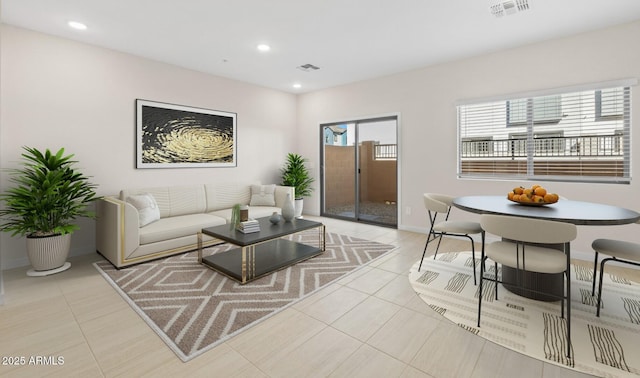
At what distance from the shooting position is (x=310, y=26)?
11.2ft

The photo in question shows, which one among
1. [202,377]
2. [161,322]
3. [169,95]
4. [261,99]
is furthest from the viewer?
[261,99]

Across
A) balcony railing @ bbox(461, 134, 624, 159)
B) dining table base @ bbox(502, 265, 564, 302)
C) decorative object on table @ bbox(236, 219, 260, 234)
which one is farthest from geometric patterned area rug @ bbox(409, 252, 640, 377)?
decorative object on table @ bbox(236, 219, 260, 234)

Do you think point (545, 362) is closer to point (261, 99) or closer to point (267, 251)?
point (267, 251)

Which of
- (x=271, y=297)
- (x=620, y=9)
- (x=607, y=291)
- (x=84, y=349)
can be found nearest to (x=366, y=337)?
(x=271, y=297)

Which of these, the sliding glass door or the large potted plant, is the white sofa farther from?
the sliding glass door

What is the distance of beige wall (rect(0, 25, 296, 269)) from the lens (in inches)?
132

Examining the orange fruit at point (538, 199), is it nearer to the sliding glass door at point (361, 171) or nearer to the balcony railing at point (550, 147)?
the balcony railing at point (550, 147)

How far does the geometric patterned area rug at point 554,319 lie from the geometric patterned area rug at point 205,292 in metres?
1.02

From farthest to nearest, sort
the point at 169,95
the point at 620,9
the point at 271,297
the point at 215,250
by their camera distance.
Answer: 1. the point at 169,95
2. the point at 215,250
3. the point at 620,9
4. the point at 271,297

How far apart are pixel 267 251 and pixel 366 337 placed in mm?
1917

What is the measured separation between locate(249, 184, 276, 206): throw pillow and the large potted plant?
2.51 meters

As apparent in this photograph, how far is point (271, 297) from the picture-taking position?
2.60 m

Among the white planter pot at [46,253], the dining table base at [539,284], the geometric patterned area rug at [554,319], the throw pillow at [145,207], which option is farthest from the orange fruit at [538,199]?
the white planter pot at [46,253]

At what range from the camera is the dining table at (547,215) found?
6.74 ft
